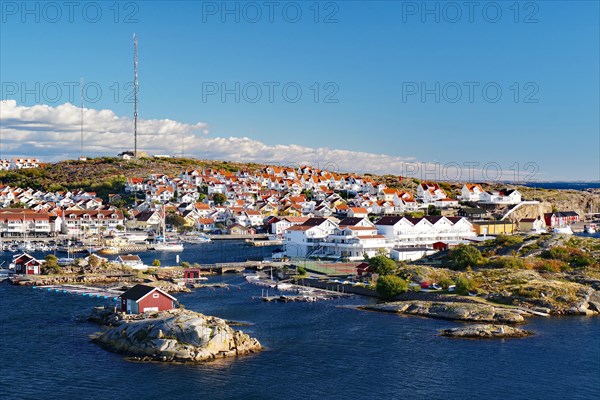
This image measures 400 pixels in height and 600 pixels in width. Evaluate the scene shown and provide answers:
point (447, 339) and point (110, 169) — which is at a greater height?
point (110, 169)

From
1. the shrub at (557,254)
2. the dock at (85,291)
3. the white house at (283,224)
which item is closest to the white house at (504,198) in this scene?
→ the white house at (283,224)

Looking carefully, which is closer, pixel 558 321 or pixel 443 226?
pixel 558 321

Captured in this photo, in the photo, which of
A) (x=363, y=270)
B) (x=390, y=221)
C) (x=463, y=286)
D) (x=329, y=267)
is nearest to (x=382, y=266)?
(x=363, y=270)

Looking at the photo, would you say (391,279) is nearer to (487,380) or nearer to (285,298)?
(285,298)

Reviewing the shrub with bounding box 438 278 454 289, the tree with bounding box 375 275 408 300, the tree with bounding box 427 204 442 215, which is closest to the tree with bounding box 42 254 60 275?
the tree with bounding box 375 275 408 300

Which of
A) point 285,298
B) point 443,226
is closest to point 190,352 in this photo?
point 285,298

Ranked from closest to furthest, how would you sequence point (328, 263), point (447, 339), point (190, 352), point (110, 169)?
point (190, 352) → point (447, 339) → point (328, 263) → point (110, 169)

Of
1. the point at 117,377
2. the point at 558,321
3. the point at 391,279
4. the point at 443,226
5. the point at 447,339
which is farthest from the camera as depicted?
the point at 443,226
